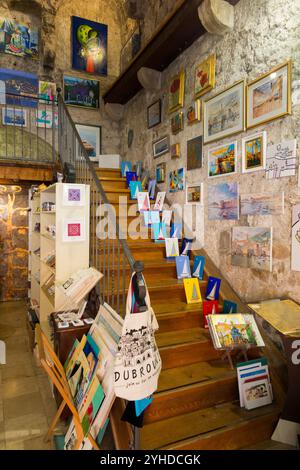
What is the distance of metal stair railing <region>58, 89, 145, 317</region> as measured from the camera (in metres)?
2.23

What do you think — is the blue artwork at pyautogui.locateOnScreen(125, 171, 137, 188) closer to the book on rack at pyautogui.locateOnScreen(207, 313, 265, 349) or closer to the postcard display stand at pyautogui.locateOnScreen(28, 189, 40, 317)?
the postcard display stand at pyautogui.locateOnScreen(28, 189, 40, 317)

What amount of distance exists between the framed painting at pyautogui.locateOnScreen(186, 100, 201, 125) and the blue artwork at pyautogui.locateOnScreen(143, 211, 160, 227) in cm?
124

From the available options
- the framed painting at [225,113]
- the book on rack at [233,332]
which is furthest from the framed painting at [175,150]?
the book on rack at [233,332]

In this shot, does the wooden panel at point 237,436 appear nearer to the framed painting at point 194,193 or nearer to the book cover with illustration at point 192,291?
the book cover with illustration at point 192,291

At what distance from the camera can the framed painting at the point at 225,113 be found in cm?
297

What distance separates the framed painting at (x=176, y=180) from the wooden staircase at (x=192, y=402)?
66.0 inches

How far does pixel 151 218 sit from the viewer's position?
12.9 ft

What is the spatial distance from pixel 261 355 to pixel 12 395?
225cm

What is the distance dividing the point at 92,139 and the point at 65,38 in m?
2.11

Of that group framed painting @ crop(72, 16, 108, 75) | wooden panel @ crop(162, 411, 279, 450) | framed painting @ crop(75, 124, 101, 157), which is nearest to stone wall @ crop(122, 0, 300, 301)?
wooden panel @ crop(162, 411, 279, 450)

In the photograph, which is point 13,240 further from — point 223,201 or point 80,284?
point 223,201

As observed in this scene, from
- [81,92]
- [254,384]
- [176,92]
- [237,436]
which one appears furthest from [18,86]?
[237,436]

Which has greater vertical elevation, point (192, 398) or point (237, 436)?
point (192, 398)
